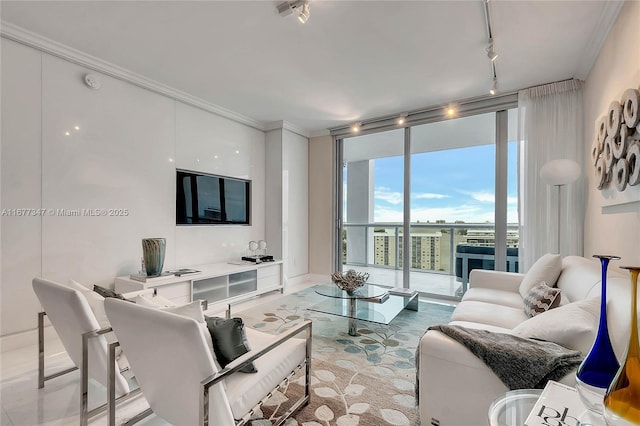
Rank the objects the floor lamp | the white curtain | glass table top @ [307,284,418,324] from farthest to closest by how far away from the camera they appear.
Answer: the white curtain < the floor lamp < glass table top @ [307,284,418,324]

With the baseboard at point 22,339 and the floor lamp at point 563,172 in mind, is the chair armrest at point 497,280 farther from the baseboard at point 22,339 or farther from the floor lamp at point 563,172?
the baseboard at point 22,339

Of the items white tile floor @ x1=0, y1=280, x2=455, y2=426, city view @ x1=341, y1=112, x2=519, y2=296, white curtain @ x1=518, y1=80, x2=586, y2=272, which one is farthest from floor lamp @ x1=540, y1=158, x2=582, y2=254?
white tile floor @ x1=0, y1=280, x2=455, y2=426

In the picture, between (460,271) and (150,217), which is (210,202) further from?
(460,271)

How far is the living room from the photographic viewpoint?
2.25 m

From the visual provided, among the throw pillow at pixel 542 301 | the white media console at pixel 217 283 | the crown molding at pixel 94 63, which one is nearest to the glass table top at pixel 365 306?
the throw pillow at pixel 542 301

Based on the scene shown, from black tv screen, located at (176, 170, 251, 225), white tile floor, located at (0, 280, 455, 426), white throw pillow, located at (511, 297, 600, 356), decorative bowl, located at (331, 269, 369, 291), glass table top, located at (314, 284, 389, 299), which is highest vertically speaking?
black tv screen, located at (176, 170, 251, 225)

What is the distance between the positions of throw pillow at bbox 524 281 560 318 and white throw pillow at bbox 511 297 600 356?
676mm

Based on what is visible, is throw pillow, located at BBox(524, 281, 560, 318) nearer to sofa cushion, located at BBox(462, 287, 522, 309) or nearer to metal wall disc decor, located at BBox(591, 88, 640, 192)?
sofa cushion, located at BBox(462, 287, 522, 309)

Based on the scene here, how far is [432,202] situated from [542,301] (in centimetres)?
255

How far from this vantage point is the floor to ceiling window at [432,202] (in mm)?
3779

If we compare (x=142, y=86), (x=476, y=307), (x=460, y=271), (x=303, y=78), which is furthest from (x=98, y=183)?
(x=460, y=271)

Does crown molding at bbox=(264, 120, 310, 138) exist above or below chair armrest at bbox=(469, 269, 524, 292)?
above

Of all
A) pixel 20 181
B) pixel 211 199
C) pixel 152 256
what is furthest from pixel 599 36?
pixel 20 181

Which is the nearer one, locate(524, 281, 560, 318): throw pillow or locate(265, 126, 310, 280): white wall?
locate(524, 281, 560, 318): throw pillow
